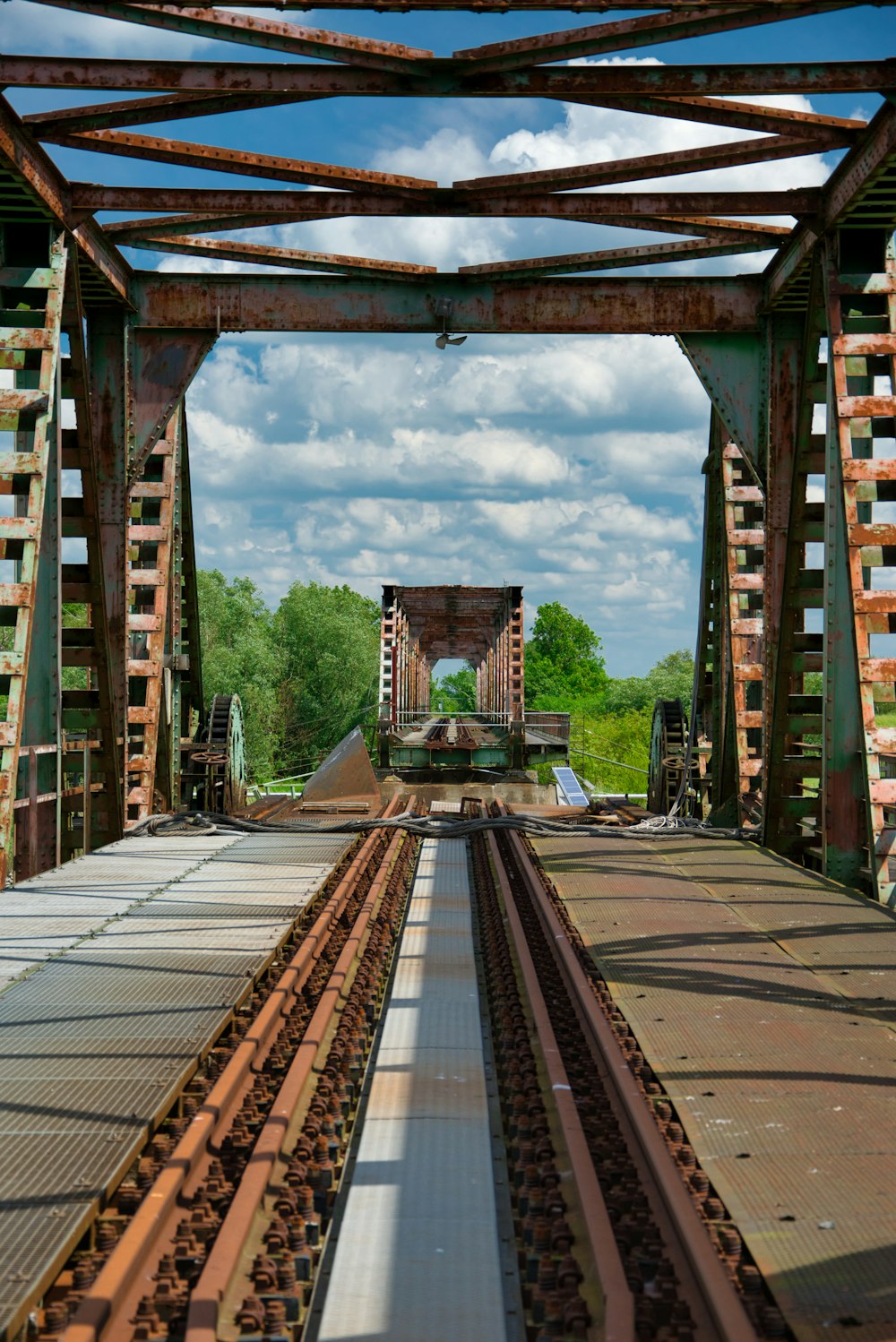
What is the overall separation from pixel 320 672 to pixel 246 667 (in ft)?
41.3

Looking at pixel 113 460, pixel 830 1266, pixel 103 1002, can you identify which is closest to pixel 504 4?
pixel 103 1002

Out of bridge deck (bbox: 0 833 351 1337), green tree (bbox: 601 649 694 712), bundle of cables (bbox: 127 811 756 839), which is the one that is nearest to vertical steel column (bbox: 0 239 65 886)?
bridge deck (bbox: 0 833 351 1337)

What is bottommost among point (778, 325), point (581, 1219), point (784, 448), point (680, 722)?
point (581, 1219)

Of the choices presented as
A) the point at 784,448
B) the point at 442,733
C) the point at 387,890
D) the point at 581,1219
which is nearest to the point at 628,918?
the point at 387,890

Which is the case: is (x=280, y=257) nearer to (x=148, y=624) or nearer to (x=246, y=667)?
(x=148, y=624)

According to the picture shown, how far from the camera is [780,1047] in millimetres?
6062

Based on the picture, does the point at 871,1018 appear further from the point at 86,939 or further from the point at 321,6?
the point at 321,6

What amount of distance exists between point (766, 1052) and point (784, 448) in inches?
400

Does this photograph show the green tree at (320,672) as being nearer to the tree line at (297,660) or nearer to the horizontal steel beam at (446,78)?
the tree line at (297,660)

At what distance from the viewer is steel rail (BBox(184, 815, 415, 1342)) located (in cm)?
357

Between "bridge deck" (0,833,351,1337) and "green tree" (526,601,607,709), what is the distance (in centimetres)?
14069

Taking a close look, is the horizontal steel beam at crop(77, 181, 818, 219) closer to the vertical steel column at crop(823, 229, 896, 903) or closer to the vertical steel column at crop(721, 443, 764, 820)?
the vertical steel column at crop(823, 229, 896, 903)

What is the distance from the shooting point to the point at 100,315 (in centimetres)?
1527

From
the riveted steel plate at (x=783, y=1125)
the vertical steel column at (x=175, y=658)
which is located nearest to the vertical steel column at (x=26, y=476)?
the vertical steel column at (x=175, y=658)
